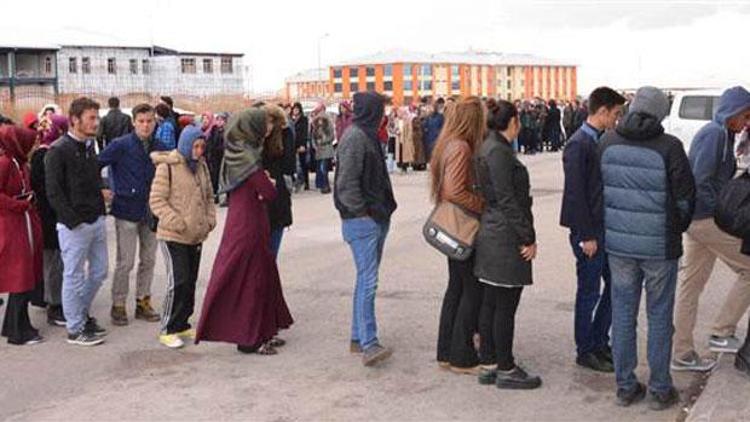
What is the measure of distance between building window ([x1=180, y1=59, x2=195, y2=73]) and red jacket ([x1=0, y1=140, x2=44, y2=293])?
2277 inches

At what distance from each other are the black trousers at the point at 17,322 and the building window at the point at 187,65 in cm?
5803

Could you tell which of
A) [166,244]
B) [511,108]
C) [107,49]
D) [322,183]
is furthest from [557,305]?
[107,49]

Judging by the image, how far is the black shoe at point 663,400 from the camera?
539 centimetres

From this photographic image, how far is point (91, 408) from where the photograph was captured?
18.6 feet

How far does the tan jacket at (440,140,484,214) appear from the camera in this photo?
590 centimetres

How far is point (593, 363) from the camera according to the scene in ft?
20.3

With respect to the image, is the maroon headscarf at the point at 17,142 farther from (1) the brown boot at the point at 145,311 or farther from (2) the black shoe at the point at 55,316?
(1) the brown boot at the point at 145,311

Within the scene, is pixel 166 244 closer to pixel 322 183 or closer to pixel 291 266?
pixel 291 266

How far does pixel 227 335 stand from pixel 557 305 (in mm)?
2981

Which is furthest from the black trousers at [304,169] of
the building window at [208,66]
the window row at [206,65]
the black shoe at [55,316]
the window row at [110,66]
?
the building window at [208,66]

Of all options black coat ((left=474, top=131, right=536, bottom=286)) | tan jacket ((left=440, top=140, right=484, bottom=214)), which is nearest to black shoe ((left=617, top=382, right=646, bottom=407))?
black coat ((left=474, top=131, right=536, bottom=286))

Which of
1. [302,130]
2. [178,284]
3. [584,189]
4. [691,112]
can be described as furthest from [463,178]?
[691,112]

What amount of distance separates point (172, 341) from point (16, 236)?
61.5 inches

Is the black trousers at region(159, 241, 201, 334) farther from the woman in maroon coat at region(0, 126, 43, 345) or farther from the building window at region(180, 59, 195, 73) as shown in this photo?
the building window at region(180, 59, 195, 73)
